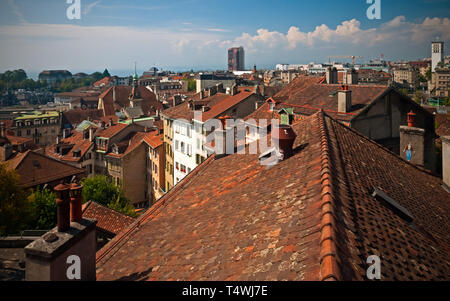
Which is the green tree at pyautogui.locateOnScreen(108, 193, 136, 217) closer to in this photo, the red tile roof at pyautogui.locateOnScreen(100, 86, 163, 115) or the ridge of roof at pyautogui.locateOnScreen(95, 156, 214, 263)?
the ridge of roof at pyautogui.locateOnScreen(95, 156, 214, 263)

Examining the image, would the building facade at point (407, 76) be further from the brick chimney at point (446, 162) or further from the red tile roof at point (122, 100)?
the brick chimney at point (446, 162)

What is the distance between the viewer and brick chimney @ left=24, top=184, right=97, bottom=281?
214 inches

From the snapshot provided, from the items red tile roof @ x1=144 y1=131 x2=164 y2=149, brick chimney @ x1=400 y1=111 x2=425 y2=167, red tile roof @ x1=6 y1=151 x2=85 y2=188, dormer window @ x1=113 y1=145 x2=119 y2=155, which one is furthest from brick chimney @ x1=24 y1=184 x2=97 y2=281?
dormer window @ x1=113 y1=145 x2=119 y2=155

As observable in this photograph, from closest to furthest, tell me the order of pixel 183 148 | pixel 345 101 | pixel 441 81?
pixel 345 101, pixel 183 148, pixel 441 81

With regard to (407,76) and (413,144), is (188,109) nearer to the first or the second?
(413,144)

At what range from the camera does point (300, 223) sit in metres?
5.31

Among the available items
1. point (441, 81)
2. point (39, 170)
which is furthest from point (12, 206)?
point (441, 81)

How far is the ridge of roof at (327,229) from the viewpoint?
3.86 metres

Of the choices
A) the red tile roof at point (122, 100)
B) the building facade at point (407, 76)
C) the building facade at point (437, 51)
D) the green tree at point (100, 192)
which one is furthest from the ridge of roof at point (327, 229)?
the building facade at point (437, 51)

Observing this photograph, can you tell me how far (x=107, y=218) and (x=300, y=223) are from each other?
Result: 21.1m

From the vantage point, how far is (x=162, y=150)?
150ft
